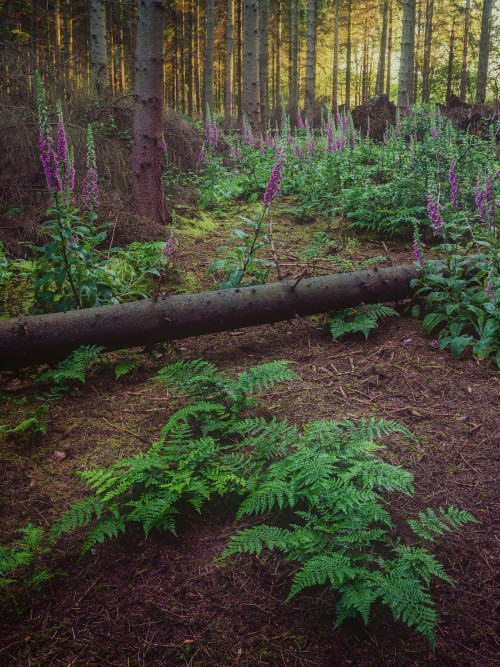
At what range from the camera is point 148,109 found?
6.02 meters

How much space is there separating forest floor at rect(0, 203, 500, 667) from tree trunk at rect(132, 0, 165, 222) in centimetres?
334

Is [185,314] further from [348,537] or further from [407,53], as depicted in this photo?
[407,53]

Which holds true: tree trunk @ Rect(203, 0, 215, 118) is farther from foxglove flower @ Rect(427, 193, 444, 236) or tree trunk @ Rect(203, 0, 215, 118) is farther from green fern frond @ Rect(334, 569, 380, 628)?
green fern frond @ Rect(334, 569, 380, 628)

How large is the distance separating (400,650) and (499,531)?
88 centimetres

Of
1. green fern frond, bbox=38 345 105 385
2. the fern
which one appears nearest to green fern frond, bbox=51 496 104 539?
green fern frond, bbox=38 345 105 385

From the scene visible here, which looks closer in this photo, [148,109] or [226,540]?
[226,540]

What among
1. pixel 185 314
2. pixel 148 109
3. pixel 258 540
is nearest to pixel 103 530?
pixel 258 540

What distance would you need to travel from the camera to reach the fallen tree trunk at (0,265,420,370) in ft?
11.4

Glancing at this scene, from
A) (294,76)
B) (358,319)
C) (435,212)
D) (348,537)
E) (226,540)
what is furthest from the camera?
(294,76)

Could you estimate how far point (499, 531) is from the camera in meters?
2.10

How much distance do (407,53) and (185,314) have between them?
13375 millimetres

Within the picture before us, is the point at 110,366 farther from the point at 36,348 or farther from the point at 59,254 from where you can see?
the point at 59,254

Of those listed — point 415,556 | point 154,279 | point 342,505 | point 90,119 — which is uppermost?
point 90,119

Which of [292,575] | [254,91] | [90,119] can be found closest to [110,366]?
[292,575]
